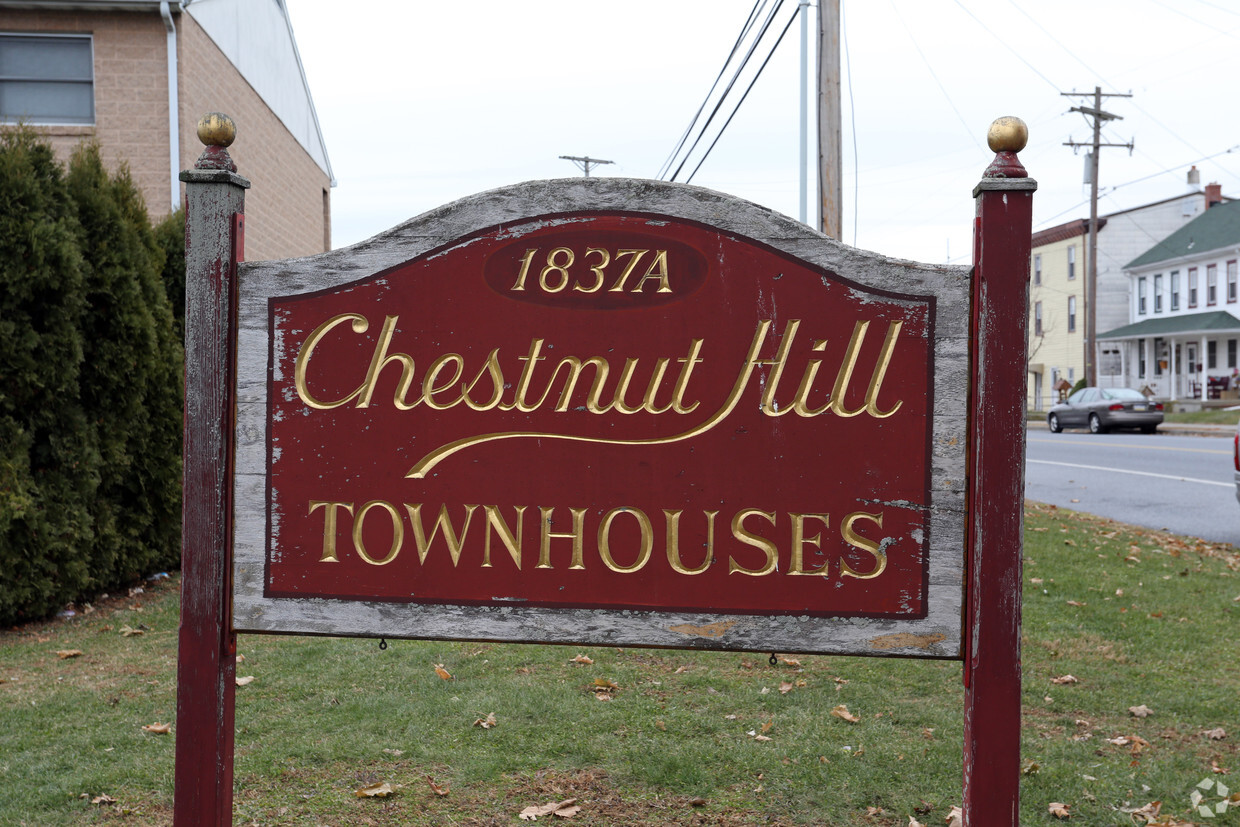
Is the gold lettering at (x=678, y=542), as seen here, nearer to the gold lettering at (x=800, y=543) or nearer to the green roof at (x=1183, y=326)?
the gold lettering at (x=800, y=543)

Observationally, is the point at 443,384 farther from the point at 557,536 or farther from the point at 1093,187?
the point at 1093,187

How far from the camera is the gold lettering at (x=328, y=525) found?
2400mm

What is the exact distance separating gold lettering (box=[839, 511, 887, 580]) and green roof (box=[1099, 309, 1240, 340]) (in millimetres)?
37151

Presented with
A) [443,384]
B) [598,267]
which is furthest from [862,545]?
[443,384]

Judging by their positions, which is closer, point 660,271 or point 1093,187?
point 660,271

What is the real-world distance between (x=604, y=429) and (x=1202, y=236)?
41.6m

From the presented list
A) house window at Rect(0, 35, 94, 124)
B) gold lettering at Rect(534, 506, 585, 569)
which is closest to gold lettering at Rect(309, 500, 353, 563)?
gold lettering at Rect(534, 506, 585, 569)

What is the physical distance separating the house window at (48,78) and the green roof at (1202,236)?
35812 millimetres

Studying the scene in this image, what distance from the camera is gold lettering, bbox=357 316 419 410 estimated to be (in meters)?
2.38

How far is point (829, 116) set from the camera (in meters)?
9.06

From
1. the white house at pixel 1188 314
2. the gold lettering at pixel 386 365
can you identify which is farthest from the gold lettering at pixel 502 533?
the white house at pixel 1188 314

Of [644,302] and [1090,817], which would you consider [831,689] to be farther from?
[644,302]

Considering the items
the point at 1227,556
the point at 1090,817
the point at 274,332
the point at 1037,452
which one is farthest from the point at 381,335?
the point at 1037,452

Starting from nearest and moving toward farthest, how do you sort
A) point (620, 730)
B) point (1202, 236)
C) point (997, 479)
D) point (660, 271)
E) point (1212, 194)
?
1. point (997, 479)
2. point (660, 271)
3. point (620, 730)
4. point (1202, 236)
5. point (1212, 194)
